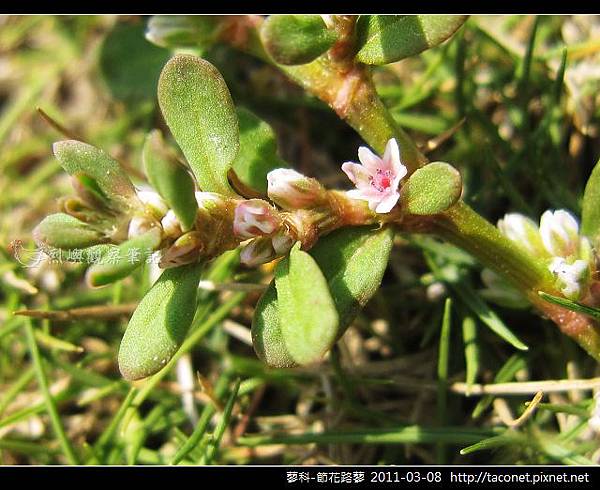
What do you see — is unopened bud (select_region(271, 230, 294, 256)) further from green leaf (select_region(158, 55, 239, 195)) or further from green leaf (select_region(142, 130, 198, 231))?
green leaf (select_region(142, 130, 198, 231))

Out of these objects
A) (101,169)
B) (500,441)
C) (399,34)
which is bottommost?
(500,441)

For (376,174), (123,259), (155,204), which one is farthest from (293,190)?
(123,259)

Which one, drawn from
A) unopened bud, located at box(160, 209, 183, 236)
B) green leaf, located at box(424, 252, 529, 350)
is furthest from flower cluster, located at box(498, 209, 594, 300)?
unopened bud, located at box(160, 209, 183, 236)

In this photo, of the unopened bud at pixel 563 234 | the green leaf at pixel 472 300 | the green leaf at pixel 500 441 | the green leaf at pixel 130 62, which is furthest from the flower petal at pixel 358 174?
the green leaf at pixel 130 62

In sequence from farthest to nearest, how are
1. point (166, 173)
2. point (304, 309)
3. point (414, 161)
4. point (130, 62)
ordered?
point (130, 62)
point (414, 161)
point (304, 309)
point (166, 173)

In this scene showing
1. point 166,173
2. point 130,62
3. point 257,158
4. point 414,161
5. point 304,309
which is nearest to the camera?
point 166,173

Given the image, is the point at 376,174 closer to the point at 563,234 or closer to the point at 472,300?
the point at 563,234

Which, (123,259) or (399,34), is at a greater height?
(399,34)
